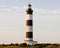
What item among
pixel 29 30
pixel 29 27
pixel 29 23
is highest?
pixel 29 23

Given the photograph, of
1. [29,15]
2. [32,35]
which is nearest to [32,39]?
[32,35]

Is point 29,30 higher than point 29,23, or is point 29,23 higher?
point 29,23

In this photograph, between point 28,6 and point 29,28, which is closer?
point 29,28

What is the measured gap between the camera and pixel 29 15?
102 feet

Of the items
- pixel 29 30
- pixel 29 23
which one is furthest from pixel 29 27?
pixel 29 23

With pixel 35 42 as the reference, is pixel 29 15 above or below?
above

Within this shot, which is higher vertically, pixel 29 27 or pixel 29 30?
pixel 29 27

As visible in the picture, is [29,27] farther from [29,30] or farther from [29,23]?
[29,23]

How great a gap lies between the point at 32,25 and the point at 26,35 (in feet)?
4.55

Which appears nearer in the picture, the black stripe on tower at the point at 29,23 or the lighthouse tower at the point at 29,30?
the lighthouse tower at the point at 29,30

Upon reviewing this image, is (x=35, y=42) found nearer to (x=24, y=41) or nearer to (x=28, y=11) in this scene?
(x=24, y=41)

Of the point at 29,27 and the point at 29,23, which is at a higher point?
the point at 29,23

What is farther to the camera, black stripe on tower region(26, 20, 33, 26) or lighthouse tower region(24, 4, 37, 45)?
black stripe on tower region(26, 20, 33, 26)

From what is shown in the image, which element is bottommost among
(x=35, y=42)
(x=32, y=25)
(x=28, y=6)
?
(x=35, y=42)
